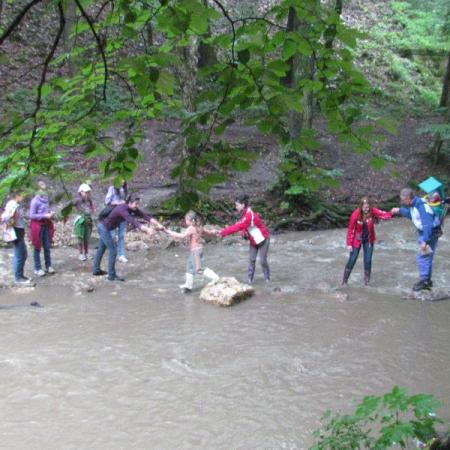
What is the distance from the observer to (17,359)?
726 centimetres

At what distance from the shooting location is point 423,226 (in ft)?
31.8

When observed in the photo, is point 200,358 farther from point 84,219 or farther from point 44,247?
point 44,247

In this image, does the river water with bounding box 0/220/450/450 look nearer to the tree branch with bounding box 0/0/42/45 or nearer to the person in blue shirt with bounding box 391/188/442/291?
the person in blue shirt with bounding box 391/188/442/291

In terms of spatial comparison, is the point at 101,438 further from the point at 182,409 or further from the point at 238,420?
the point at 238,420

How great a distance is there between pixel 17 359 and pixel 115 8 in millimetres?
5603

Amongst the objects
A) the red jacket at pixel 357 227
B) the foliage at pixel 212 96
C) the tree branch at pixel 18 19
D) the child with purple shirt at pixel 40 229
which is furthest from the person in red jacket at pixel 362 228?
the tree branch at pixel 18 19

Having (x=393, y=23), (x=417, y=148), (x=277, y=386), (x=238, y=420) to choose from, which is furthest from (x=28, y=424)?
(x=393, y=23)

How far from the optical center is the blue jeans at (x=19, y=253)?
1015 cm

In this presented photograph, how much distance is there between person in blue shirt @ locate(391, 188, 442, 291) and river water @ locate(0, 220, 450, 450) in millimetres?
591

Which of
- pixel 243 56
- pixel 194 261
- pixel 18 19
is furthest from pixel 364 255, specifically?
pixel 18 19

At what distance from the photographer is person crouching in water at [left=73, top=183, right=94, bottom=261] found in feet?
36.9

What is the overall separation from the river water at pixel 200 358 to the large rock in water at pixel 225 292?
178mm

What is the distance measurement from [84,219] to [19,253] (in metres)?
1.53

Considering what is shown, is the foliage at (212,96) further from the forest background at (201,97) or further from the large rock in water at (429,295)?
the large rock in water at (429,295)
